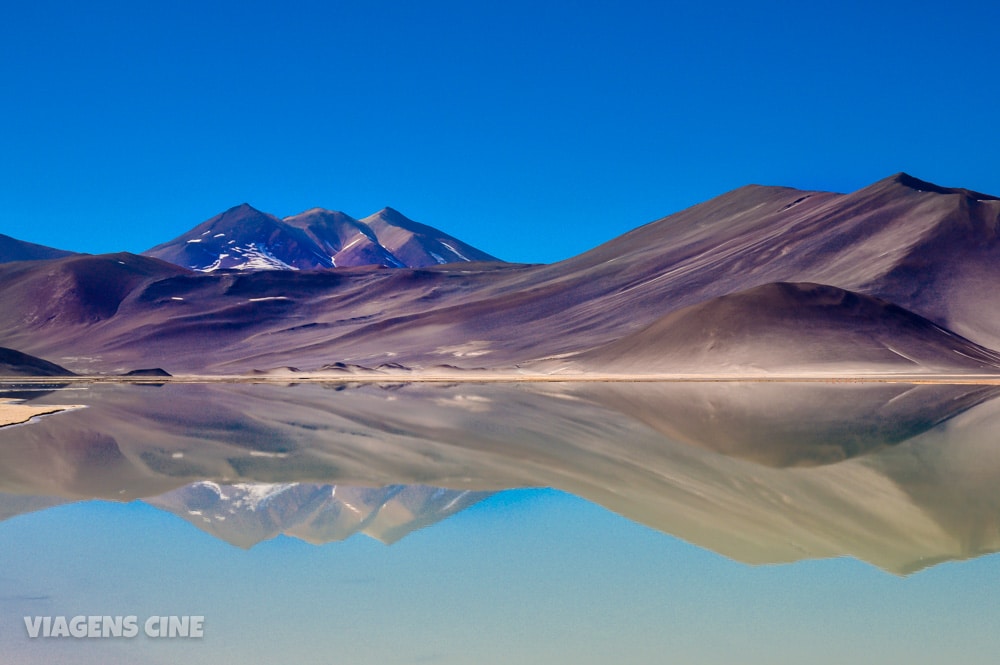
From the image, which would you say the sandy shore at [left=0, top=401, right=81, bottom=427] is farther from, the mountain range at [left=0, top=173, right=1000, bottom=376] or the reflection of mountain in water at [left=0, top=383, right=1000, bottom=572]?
the mountain range at [left=0, top=173, right=1000, bottom=376]

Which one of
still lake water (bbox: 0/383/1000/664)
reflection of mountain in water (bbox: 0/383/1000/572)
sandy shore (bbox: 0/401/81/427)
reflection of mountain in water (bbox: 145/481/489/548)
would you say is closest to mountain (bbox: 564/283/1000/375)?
reflection of mountain in water (bbox: 0/383/1000/572)

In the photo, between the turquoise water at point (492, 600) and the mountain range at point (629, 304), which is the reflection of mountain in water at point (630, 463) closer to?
the turquoise water at point (492, 600)

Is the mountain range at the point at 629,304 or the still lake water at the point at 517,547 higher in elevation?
the mountain range at the point at 629,304

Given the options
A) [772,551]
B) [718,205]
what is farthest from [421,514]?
[718,205]

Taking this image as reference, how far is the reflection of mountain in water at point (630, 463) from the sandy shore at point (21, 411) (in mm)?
1255

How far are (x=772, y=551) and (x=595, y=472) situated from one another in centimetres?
713

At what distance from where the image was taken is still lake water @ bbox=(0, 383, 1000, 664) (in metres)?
7.94

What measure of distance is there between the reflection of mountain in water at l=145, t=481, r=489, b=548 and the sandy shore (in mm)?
18402

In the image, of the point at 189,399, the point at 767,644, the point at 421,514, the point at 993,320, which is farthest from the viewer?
the point at 993,320

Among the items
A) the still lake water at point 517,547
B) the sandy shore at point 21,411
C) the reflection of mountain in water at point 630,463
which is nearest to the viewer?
the still lake water at point 517,547

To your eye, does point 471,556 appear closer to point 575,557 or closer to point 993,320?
point 575,557

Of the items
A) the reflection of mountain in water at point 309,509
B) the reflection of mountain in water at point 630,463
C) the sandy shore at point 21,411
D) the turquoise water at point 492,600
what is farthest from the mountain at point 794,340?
the turquoise water at point 492,600

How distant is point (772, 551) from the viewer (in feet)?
36.1

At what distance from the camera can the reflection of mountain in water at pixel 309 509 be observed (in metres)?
13.0
